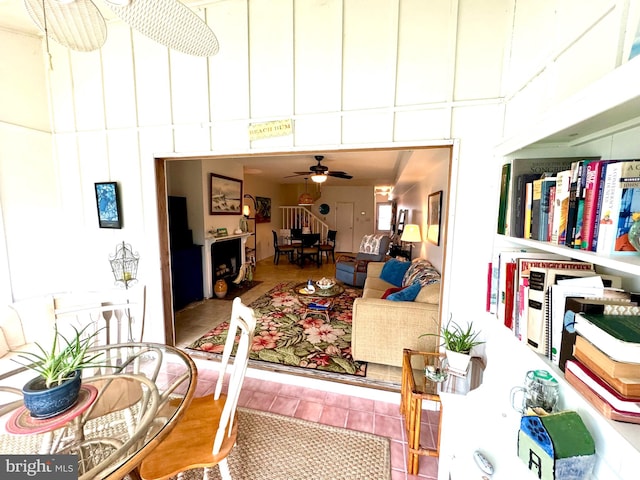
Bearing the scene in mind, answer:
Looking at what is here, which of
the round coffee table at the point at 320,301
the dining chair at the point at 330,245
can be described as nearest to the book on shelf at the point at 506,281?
the round coffee table at the point at 320,301

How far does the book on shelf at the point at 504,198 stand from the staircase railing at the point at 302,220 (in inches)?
322

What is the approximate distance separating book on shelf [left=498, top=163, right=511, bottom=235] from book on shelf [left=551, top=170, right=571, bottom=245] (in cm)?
35

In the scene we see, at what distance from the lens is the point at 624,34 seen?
77cm

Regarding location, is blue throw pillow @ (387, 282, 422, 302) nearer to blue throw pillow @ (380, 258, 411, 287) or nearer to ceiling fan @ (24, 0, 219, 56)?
blue throw pillow @ (380, 258, 411, 287)

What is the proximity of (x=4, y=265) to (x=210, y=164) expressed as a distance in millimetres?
2659

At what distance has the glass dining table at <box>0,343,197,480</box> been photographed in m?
1.00

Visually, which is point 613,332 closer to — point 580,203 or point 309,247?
point 580,203

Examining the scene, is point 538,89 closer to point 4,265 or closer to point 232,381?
point 232,381

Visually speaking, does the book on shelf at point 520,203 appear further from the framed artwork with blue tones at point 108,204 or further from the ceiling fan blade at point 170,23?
the framed artwork with blue tones at point 108,204

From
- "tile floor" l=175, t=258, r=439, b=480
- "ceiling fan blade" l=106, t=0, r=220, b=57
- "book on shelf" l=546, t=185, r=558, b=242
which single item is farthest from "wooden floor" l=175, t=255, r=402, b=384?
"ceiling fan blade" l=106, t=0, r=220, b=57

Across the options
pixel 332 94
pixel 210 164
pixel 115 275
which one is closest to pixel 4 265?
pixel 115 275

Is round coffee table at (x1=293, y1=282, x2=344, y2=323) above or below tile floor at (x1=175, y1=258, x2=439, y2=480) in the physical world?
above

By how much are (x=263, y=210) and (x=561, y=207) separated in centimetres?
744

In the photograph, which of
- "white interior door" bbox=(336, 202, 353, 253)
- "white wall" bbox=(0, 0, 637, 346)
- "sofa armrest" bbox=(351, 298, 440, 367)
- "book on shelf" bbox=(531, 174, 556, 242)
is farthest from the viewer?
"white interior door" bbox=(336, 202, 353, 253)
